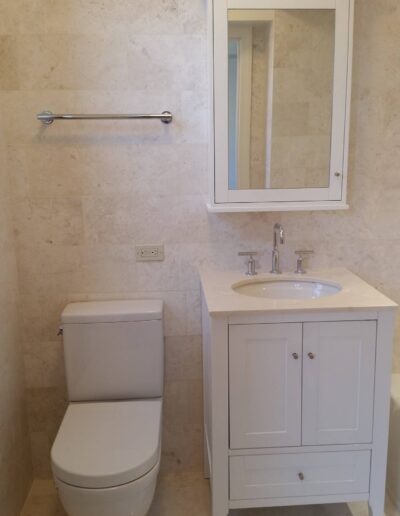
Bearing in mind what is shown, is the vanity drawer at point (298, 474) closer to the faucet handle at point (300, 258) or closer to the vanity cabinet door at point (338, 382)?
the vanity cabinet door at point (338, 382)

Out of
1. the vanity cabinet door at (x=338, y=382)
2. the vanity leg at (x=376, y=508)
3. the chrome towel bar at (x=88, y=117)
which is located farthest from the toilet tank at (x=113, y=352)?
the vanity leg at (x=376, y=508)

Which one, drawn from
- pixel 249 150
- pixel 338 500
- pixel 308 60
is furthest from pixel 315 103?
pixel 338 500

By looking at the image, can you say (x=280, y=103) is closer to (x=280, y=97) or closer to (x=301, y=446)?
(x=280, y=97)

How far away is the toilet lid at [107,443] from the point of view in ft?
5.01

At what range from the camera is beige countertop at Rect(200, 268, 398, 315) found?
1.63 m

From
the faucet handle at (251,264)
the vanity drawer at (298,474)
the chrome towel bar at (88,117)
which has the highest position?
the chrome towel bar at (88,117)

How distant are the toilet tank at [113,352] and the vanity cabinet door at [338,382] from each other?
640 mm

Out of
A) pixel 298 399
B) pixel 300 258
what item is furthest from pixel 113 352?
pixel 300 258

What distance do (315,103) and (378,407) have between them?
1.19 m

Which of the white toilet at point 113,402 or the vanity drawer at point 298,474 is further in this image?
the vanity drawer at point 298,474

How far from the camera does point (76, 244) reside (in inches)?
82.1

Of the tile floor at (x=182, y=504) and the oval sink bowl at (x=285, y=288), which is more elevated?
the oval sink bowl at (x=285, y=288)

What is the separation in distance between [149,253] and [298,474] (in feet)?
3.52

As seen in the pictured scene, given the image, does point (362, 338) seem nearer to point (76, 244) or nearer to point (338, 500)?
point (338, 500)
